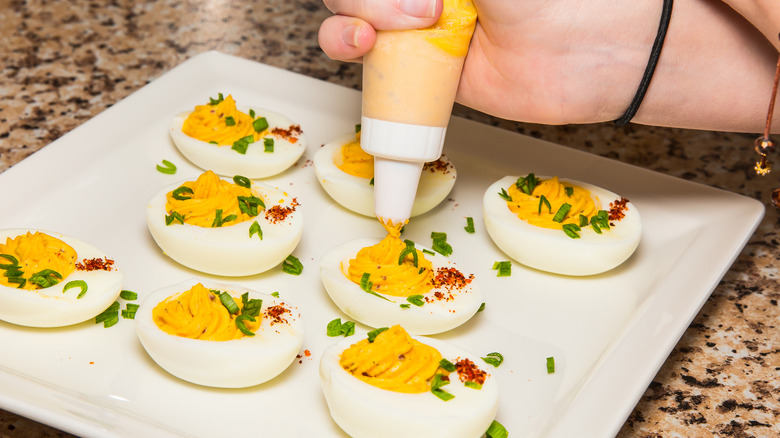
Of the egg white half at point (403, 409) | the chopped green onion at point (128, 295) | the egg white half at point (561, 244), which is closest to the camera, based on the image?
the egg white half at point (403, 409)

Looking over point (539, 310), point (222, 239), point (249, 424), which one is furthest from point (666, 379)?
point (222, 239)

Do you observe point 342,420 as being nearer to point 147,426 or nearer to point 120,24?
point 147,426

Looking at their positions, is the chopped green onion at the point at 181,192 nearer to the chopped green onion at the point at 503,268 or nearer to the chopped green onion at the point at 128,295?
the chopped green onion at the point at 128,295

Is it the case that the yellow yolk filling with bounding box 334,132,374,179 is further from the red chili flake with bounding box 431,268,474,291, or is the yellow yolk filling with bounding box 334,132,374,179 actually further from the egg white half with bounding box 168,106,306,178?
the red chili flake with bounding box 431,268,474,291

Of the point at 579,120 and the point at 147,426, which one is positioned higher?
the point at 579,120

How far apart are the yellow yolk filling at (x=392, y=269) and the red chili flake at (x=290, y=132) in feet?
2.15

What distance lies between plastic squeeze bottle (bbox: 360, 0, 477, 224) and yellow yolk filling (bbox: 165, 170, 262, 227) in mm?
A: 436

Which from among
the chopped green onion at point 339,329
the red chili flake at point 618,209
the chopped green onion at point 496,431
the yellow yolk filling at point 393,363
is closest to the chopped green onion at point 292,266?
the chopped green onion at point 339,329

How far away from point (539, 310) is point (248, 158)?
0.98 metres

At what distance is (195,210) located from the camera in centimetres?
218

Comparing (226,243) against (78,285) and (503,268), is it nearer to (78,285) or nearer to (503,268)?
(78,285)

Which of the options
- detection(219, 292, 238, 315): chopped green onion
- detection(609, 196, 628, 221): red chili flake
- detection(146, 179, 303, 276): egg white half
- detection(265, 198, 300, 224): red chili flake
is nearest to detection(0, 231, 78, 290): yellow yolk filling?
detection(146, 179, 303, 276): egg white half

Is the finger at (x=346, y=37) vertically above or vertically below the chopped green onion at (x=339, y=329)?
above

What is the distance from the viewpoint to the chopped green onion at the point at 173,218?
7.07 ft
